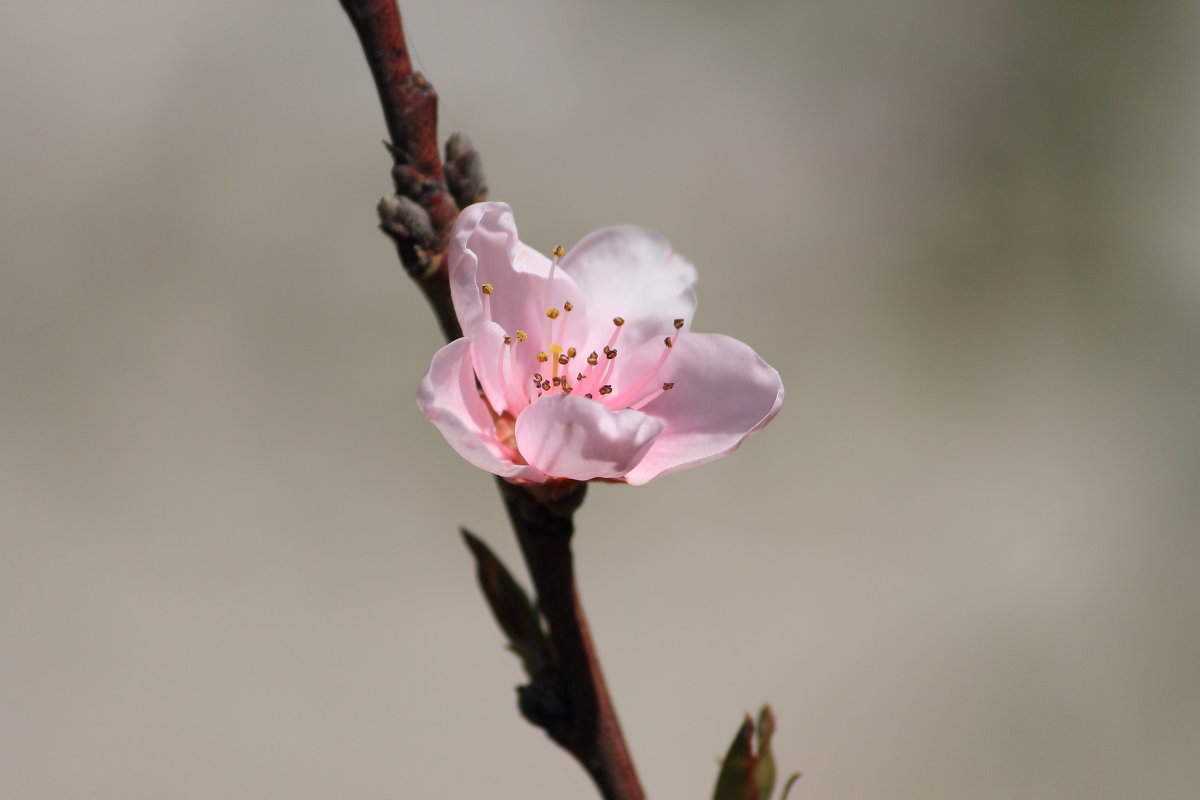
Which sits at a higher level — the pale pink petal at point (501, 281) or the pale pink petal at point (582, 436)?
the pale pink petal at point (501, 281)

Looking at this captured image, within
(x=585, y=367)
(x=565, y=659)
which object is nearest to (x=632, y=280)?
(x=585, y=367)

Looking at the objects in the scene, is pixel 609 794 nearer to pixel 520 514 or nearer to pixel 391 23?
pixel 520 514

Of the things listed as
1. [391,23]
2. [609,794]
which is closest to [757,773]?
[609,794]

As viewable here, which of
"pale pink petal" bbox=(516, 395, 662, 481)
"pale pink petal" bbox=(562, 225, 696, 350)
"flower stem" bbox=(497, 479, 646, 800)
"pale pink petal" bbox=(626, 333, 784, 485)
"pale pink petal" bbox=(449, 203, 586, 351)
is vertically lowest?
"flower stem" bbox=(497, 479, 646, 800)

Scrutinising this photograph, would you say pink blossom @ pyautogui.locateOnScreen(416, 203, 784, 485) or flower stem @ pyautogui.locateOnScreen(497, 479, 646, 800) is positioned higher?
pink blossom @ pyautogui.locateOnScreen(416, 203, 784, 485)

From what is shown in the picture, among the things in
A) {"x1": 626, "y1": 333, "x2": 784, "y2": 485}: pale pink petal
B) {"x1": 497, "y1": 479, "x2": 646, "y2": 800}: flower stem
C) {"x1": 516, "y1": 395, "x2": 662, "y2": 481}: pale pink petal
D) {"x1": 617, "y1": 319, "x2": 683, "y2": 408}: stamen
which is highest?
{"x1": 617, "y1": 319, "x2": 683, "y2": 408}: stamen

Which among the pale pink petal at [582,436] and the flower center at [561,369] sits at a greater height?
the flower center at [561,369]

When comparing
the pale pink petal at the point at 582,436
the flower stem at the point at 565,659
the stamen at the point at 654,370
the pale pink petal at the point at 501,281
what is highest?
the pale pink petal at the point at 501,281
